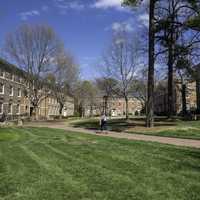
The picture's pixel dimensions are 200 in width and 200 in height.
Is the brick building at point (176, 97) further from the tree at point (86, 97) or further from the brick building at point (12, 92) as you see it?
the brick building at point (12, 92)

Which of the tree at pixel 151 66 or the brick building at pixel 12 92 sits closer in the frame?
the tree at pixel 151 66

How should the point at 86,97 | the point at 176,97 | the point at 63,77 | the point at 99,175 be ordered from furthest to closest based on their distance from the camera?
the point at 86,97
the point at 176,97
the point at 63,77
the point at 99,175

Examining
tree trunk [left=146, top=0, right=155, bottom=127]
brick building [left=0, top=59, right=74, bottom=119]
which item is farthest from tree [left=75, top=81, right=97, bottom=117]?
tree trunk [left=146, top=0, right=155, bottom=127]

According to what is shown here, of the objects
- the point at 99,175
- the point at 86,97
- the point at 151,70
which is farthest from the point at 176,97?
the point at 99,175

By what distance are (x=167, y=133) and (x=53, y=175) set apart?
1475 cm

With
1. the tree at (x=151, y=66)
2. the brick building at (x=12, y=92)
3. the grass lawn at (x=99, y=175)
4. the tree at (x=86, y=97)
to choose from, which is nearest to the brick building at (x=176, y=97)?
the tree at (x=151, y=66)

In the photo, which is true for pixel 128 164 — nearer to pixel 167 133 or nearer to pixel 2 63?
pixel 167 133

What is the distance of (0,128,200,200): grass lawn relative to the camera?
6.43 m

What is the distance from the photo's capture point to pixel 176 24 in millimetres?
27078

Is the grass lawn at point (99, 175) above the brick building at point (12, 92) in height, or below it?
below

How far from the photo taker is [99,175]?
8094mm

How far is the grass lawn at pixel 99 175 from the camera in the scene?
21.1 ft

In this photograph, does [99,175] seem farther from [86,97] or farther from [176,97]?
[86,97]

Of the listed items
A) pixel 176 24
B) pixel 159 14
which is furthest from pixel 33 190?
pixel 159 14
